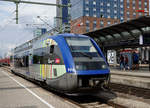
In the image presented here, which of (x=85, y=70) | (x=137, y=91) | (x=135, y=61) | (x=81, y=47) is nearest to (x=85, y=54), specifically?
(x=81, y=47)

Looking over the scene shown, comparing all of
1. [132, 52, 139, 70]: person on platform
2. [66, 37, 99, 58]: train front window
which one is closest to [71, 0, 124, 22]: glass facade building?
[132, 52, 139, 70]: person on platform

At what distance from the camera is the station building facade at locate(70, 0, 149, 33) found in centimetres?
8012

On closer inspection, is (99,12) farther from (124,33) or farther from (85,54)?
(85,54)

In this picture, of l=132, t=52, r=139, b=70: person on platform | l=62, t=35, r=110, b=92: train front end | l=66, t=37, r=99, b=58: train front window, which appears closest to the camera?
l=62, t=35, r=110, b=92: train front end

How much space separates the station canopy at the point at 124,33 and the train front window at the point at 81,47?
20.9 ft

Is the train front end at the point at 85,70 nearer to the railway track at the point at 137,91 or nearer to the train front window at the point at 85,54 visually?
the train front window at the point at 85,54

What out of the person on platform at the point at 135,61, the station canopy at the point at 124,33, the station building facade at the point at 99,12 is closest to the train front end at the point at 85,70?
the station canopy at the point at 124,33

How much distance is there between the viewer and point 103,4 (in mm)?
85938

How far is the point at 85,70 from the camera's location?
8195 mm

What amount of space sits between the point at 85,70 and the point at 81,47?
1.52 meters

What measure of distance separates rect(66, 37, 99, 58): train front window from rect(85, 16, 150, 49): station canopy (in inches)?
251

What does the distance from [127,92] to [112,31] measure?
8.60 m

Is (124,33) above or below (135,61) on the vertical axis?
above

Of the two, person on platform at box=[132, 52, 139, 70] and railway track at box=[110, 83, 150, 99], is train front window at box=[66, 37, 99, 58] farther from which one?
person on platform at box=[132, 52, 139, 70]
